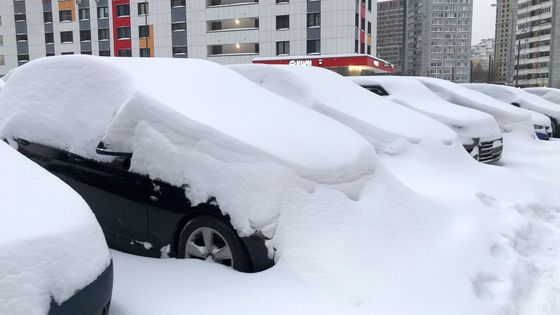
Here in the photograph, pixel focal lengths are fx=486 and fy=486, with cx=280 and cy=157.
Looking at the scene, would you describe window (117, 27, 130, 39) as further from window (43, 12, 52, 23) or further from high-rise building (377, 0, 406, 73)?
high-rise building (377, 0, 406, 73)

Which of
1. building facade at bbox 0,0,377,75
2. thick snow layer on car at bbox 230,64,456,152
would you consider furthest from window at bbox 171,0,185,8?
thick snow layer on car at bbox 230,64,456,152

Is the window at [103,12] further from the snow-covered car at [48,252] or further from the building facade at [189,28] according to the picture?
the snow-covered car at [48,252]

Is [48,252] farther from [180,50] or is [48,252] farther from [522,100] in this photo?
[180,50]

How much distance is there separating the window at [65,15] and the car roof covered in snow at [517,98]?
154 feet

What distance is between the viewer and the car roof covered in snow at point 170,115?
3537mm

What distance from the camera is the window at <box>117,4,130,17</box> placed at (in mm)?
47094

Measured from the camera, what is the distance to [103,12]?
Result: 48.8 m

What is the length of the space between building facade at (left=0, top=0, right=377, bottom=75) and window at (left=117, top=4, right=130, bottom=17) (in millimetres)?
68

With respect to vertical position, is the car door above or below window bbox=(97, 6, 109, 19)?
below

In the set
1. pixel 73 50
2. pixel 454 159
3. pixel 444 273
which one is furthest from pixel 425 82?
pixel 73 50

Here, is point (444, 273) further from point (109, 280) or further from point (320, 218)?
point (109, 280)

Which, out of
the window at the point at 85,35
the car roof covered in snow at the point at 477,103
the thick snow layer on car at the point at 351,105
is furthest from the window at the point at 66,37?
the thick snow layer on car at the point at 351,105

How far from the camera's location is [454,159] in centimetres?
647

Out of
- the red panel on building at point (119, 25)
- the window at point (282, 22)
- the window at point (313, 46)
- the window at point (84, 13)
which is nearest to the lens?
the window at point (313, 46)
